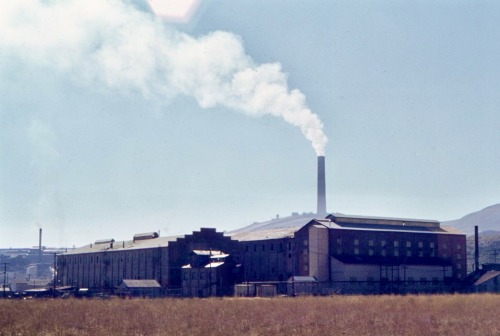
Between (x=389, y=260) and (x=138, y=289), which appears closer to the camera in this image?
(x=138, y=289)

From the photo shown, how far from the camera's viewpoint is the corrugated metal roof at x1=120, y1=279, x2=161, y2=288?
71.7 m

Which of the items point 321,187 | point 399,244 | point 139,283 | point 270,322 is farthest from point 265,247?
point 321,187

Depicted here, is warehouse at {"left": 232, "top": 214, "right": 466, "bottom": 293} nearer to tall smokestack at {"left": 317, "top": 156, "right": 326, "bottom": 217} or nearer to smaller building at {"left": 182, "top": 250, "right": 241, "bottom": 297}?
smaller building at {"left": 182, "top": 250, "right": 241, "bottom": 297}

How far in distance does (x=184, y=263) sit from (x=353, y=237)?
67.6ft

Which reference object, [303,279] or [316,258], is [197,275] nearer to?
[303,279]

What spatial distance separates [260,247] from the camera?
3285 inches

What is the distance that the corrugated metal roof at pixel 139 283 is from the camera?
71.7 metres

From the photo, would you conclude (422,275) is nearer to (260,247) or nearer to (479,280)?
(479,280)

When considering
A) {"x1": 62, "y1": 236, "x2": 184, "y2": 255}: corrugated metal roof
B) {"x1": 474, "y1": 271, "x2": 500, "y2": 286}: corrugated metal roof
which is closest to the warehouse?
{"x1": 474, "y1": 271, "x2": 500, "y2": 286}: corrugated metal roof

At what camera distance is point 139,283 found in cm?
7369

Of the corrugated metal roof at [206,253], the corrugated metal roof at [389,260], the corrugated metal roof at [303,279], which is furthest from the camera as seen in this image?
the corrugated metal roof at [206,253]

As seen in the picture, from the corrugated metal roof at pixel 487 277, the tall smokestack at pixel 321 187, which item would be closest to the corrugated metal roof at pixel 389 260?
the corrugated metal roof at pixel 487 277

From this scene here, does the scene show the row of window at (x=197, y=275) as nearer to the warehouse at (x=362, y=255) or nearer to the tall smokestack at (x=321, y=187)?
the warehouse at (x=362, y=255)

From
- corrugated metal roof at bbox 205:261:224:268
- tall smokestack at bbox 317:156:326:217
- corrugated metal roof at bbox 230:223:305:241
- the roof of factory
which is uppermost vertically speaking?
tall smokestack at bbox 317:156:326:217
